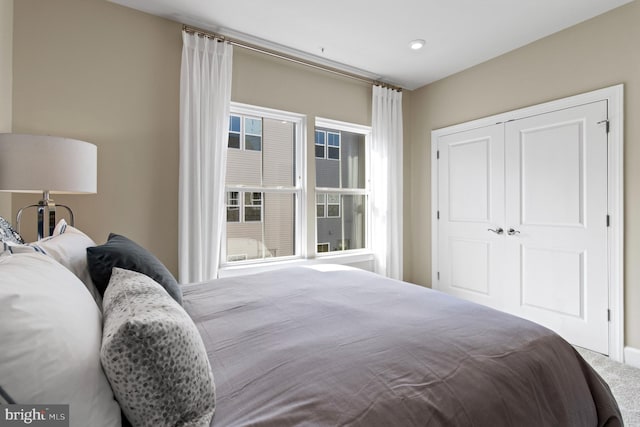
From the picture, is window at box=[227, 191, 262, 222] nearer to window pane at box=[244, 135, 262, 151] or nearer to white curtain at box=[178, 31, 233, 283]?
white curtain at box=[178, 31, 233, 283]

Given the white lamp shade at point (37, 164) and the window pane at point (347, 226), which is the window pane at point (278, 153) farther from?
the white lamp shade at point (37, 164)

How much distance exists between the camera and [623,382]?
219 cm

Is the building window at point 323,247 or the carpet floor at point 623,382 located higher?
the building window at point 323,247

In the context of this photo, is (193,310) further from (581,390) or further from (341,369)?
(581,390)

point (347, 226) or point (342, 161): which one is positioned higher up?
point (342, 161)

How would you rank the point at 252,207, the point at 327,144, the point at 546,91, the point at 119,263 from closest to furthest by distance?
1. the point at 119,263
2. the point at 546,91
3. the point at 252,207
4. the point at 327,144

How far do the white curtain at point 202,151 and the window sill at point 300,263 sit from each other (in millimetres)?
230

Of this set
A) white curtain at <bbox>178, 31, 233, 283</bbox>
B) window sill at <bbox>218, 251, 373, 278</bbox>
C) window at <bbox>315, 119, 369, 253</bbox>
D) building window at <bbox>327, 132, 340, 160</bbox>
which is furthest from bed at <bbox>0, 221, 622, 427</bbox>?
building window at <bbox>327, 132, 340, 160</bbox>

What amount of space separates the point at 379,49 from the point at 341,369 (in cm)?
310

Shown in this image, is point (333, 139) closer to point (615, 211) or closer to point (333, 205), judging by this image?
point (333, 205)

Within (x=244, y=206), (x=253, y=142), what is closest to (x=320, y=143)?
(x=253, y=142)

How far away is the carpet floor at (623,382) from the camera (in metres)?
1.85

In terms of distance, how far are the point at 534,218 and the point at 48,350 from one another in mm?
3516

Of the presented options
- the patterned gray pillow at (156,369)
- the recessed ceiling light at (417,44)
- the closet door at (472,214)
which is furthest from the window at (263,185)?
the patterned gray pillow at (156,369)
